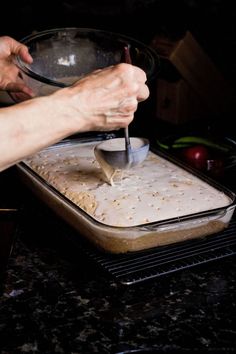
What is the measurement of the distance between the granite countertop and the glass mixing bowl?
15.1 inches

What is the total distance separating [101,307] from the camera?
4.27 ft

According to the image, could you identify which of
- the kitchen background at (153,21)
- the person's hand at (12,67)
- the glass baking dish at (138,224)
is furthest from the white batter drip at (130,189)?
the kitchen background at (153,21)

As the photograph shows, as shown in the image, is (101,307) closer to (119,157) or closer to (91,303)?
(91,303)

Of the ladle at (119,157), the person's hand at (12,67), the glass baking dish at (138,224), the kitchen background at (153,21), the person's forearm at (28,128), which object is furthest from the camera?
the kitchen background at (153,21)

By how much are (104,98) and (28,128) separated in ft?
0.51

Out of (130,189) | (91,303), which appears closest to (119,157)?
(130,189)

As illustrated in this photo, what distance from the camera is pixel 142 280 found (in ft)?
4.32

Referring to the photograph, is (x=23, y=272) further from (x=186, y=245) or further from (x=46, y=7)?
(x=46, y=7)

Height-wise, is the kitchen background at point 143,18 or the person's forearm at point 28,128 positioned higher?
the person's forearm at point 28,128

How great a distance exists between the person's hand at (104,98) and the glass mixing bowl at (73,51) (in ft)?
1.27

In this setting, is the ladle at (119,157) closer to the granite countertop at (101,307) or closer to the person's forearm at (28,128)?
the granite countertop at (101,307)

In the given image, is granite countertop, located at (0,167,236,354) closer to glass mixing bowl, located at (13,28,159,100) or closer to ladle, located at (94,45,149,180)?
ladle, located at (94,45,149,180)

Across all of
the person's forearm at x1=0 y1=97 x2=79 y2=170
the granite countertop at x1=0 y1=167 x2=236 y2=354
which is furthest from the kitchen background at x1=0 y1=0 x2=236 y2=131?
the person's forearm at x1=0 y1=97 x2=79 y2=170

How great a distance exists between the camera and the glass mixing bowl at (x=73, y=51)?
1688 mm
